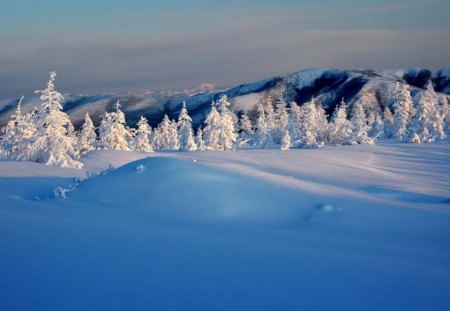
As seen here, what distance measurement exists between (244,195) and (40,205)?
4.77 meters

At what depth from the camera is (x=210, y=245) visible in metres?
6.29

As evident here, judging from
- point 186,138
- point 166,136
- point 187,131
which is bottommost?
point 166,136

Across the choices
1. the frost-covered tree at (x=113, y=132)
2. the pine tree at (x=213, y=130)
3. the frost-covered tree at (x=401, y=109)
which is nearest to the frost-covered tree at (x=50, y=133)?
the frost-covered tree at (x=113, y=132)

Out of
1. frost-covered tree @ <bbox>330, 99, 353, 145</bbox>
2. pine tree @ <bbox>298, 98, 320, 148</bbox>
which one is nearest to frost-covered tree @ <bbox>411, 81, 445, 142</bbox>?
frost-covered tree @ <bbox>330, 99, 353, 145</bbox>

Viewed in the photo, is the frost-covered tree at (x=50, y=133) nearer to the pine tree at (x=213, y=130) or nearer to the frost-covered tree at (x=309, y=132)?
the pine tree at (x=213, y=130)

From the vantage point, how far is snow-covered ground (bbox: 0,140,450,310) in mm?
4320

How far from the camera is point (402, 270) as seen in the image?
5.29m

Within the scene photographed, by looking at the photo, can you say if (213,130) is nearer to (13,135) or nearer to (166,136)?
(13,135)

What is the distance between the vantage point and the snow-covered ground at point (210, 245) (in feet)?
14.2

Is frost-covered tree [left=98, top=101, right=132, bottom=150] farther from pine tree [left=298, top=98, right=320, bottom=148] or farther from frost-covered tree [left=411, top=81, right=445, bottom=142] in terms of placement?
frost-covered tree [left=411, top=81, right=445, bottom=142]

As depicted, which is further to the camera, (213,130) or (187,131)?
(187,131)

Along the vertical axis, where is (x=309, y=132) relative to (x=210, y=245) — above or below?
below

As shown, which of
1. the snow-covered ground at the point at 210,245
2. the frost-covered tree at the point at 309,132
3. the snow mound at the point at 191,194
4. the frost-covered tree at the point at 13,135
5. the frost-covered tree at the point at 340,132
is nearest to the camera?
the snow-covered ground at the point at 210,245

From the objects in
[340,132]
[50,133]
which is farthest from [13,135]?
[340,132]
